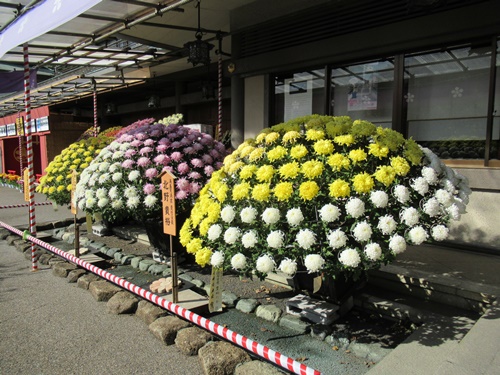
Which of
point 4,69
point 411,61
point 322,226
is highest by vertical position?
point 4,69

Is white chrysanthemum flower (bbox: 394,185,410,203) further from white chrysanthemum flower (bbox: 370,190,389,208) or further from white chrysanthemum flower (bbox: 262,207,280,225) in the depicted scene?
white chrysanthemum flower (bbox: 262,207,280,225)

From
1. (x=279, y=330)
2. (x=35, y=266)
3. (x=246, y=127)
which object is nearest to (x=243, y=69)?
(x=246, y=127)

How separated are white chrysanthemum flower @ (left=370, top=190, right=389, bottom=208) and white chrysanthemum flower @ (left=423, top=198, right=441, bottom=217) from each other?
37 cm

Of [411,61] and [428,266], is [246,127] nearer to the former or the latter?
[411,61]

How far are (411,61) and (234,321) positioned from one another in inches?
205

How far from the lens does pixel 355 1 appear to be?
6.85 metres

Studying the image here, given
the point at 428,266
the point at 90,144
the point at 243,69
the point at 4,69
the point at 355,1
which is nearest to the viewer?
the point at 428,266

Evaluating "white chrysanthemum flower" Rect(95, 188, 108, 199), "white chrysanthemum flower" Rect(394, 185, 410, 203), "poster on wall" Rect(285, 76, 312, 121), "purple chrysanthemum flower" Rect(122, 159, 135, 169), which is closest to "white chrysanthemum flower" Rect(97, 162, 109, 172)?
"white chrysanthemum flower" Rect(95, 188, 108, 199)

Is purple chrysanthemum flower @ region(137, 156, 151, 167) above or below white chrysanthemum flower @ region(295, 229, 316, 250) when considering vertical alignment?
above

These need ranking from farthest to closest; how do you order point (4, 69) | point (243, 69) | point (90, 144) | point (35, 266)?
point (4, 69), point (90, 144), point (243, 69), point (35, 266)

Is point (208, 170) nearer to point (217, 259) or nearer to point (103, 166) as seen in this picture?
point (103, 166)

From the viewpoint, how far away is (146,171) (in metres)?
5.96

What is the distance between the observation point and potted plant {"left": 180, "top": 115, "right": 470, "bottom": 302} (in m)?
3.12

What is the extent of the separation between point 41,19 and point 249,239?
4.38 meters
